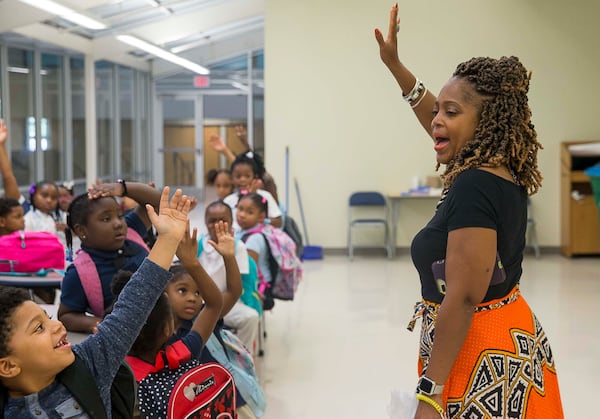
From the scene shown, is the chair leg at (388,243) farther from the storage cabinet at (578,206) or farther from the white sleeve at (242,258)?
the white sleeve at (242,258)

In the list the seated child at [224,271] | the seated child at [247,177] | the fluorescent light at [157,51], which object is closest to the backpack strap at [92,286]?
the seated child at [224,271]

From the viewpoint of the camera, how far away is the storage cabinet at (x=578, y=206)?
9.69 m

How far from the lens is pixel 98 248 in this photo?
296 cm

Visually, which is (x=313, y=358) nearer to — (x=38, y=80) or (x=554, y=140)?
(x=554, y=140)

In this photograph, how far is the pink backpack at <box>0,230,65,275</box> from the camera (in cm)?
409

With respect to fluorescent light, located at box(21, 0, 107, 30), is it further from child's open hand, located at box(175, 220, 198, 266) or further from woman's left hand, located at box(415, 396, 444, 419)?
woman's left hand, located at box(415, 396, 444, 419)

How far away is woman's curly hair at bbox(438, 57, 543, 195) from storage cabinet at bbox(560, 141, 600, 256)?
27.1 feet

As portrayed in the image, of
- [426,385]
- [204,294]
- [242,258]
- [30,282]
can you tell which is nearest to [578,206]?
[242,258]

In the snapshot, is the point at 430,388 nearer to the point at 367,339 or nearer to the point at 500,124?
the point at 500,124

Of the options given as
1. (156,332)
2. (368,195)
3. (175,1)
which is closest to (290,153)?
(368,195)

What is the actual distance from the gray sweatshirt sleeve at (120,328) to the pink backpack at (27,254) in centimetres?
249

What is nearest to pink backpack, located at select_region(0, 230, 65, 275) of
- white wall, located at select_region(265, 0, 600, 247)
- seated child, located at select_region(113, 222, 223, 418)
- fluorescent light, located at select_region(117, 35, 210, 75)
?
seated child, located at select_region(113, 222, 223, 418)

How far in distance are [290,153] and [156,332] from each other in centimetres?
783

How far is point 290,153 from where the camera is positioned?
1021cm
